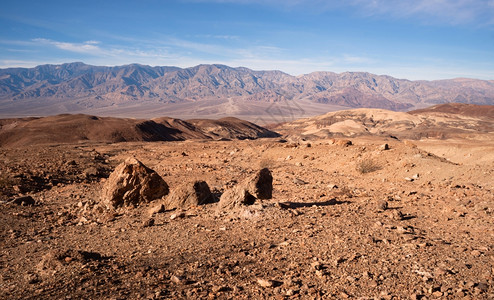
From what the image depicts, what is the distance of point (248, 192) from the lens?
790cm

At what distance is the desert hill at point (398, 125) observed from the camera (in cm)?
6656

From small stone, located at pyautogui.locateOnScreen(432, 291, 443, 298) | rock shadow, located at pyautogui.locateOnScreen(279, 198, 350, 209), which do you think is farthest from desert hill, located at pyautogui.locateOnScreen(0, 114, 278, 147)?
small stone, located at pyautogui.locateOnScreen(432, 291, 443, 298)

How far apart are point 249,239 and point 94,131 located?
48.9 metres

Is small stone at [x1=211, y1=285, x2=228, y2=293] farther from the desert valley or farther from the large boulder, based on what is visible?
the large boulder

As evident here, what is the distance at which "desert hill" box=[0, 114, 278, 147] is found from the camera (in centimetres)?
4325

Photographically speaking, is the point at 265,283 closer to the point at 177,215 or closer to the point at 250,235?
the point at 250,235

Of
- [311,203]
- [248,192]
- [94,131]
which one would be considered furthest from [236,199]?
[94,131]

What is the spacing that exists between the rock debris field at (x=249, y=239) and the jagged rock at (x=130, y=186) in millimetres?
27

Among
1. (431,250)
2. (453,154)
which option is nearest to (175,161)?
(431,250)

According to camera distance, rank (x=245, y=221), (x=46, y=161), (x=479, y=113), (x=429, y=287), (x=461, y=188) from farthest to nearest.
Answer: (x=479, y=113) < (x=46, y=161) < (x=461, y=188) < (x=245, y=221) < (x=429, y=287)

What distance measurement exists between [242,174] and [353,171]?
485 centimetres

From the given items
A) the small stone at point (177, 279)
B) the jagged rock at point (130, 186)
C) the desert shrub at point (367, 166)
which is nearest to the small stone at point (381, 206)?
the small stone at point (177, 279)

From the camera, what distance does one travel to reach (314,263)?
4.80 metres

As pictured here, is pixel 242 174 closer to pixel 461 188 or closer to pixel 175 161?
pixel 175 161
